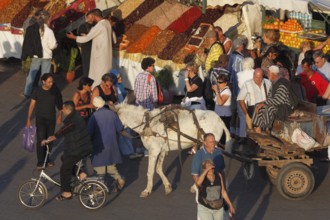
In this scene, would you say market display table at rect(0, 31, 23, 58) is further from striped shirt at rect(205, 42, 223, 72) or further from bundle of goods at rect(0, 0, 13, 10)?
striped shirt at rect(205, 42, 223, 72)

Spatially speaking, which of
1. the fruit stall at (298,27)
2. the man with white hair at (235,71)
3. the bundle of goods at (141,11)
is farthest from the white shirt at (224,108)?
the bundle of goods at (141,11)

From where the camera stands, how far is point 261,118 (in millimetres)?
14578

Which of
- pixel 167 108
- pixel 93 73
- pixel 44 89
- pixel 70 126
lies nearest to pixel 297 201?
pixel 167 108

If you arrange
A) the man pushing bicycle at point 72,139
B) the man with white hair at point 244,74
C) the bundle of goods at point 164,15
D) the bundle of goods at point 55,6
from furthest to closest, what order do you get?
the bundle of goods at point 55,6 → the bundle of goods at point 164,15 → the man with white hair at point 244,74 → the man pushing bicycle at point 72,139

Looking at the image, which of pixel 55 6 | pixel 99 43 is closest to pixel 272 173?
pixel 99 43

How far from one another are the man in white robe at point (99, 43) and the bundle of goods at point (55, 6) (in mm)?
3015

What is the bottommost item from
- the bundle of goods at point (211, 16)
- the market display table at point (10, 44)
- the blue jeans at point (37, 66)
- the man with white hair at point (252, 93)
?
the market display table at point (10, 44)

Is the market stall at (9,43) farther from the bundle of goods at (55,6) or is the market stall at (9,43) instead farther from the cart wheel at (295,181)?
the cart wheel at (295,181)

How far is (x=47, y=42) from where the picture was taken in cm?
1920

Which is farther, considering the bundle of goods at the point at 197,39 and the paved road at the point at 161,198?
the bundle of goods at the point at 197,39

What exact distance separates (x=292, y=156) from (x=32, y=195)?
3756 millimetres

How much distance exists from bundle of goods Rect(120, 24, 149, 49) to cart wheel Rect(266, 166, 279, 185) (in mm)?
6775

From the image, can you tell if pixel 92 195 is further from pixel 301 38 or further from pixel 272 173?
pixel 301 38

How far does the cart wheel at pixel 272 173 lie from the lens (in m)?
14.4
